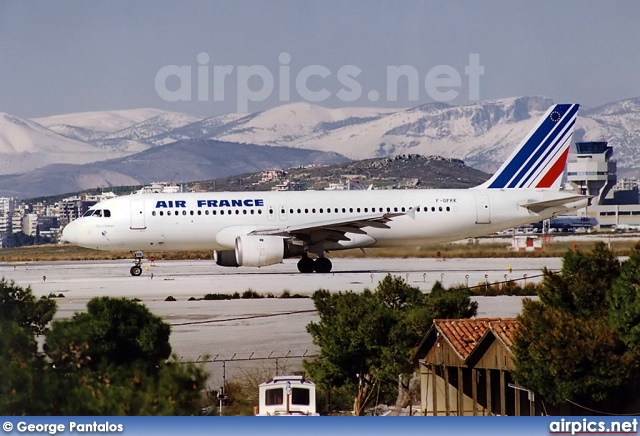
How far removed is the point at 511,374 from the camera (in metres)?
19.6

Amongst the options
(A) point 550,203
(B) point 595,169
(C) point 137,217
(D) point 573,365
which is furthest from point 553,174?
(D) point 573,365

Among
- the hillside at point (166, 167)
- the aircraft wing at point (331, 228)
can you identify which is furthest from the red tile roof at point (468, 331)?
the hillside at point (166, 167)

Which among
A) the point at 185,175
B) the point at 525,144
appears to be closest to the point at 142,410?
the point at 525,144

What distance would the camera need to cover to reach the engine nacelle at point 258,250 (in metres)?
35.7

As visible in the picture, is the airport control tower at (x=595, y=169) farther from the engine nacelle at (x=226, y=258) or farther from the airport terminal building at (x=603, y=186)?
the engine nacelle at (x=226, y=258)

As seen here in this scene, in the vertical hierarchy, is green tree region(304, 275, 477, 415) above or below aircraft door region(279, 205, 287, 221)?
below

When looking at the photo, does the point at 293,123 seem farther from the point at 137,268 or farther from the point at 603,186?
the point at 603,186

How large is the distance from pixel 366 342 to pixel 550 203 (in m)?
19.0

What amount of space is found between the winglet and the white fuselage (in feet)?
4.70

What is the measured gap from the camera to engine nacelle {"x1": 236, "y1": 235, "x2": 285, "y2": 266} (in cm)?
3569

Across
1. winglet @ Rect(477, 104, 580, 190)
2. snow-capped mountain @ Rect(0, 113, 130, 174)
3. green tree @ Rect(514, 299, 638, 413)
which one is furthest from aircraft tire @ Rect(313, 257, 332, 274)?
green tree @ Rect(514, 299, 638, 413)

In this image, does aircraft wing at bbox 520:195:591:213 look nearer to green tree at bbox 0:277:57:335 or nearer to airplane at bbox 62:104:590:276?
airplane at bbox 62:104:590:276

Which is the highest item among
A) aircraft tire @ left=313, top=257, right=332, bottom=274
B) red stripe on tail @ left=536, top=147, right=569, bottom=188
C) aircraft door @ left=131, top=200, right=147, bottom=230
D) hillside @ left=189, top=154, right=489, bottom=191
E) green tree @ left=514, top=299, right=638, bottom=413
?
hillside @ left=189, top=154, right=489, bottom=191

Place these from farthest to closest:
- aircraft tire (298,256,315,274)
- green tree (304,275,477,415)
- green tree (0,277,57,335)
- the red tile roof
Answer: aircraft tire (298,256,315,274) < green tree (0,277,57,335) < green tree (304,275,477,415) < the red tile roof
